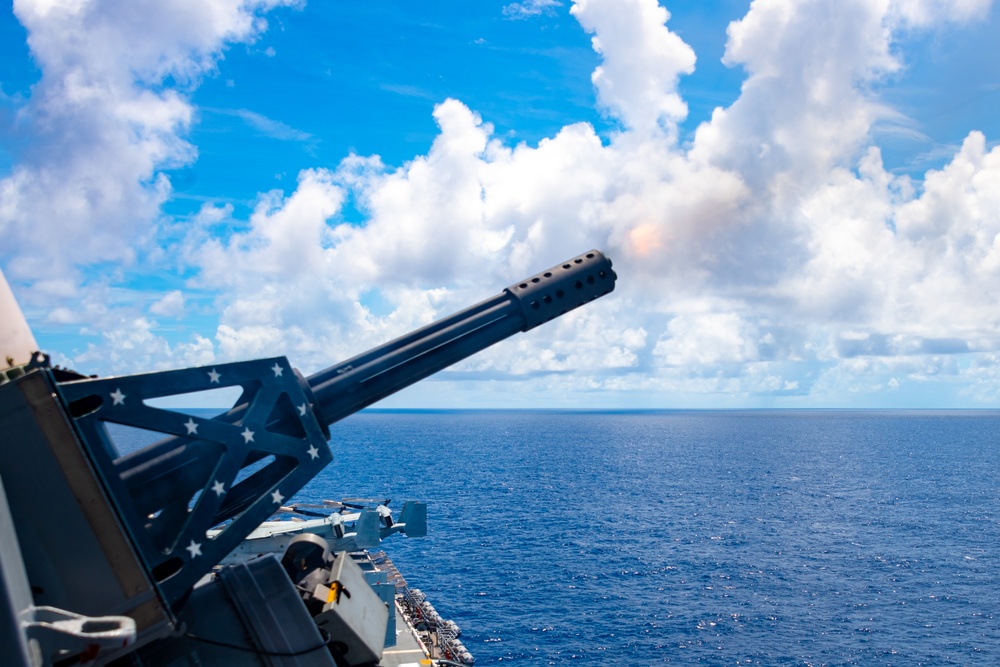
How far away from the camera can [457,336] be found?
12695 millimetres

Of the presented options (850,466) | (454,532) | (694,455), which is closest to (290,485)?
(454,532)

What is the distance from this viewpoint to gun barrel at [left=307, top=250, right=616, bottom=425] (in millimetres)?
11594

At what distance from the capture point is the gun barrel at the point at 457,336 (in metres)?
11.6

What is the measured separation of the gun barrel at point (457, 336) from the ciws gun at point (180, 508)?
28mm

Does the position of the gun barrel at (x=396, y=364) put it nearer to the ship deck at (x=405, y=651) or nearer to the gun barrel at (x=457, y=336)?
the gun barrel at (x=457, y=336)

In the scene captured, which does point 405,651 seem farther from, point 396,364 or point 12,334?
point 12,334

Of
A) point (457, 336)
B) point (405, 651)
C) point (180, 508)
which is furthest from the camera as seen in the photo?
point (405, 651)

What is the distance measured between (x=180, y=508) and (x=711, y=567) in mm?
70747

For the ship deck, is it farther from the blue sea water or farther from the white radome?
the white radome

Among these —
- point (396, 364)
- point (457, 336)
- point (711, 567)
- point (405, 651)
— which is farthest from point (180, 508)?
point (711, 567)

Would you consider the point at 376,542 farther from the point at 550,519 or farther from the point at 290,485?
the point at 550,519

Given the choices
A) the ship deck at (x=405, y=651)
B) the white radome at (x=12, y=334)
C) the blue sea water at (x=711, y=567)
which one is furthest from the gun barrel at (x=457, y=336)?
the blue sea water at (x=711, y=567)

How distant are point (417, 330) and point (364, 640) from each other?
465 cm

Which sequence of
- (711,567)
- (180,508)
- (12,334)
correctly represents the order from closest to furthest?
(12,334) → (180,508) → (711,567)
